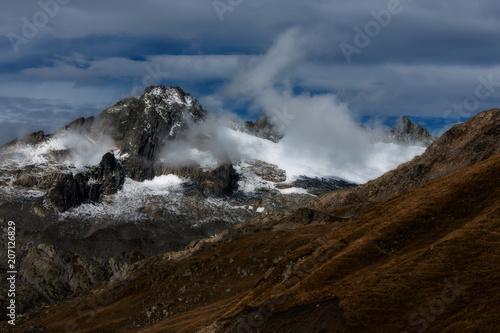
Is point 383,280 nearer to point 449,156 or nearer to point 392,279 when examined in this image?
point 392,279

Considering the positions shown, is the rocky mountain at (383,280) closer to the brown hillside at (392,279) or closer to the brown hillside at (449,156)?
the brown hillside at (392,279)

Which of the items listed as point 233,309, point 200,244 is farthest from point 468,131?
point 233,309

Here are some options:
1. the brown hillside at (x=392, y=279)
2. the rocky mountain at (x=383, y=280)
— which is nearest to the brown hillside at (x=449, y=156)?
the rocky mountain at (x=383, y=280)

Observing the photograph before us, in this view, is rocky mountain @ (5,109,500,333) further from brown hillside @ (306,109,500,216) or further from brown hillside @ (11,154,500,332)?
brown hillside @ (306,109,500,216)

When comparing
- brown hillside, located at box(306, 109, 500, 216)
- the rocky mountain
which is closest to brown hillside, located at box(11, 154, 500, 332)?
the rocky mountain

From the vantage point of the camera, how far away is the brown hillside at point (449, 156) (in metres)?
144

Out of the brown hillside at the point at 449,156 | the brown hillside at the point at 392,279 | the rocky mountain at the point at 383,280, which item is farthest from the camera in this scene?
the brown hillside at the point at 449,156

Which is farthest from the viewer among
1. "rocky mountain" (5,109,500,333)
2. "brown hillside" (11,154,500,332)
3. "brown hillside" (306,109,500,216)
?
"brown hillside" (306,109,500,216)

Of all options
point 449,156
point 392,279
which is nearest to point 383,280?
point 392,279

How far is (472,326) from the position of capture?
44.5 meters

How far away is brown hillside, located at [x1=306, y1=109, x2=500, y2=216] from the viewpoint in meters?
144

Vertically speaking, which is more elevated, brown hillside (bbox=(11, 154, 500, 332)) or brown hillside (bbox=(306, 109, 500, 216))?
brown hillside (bbox=(306, 109, 500, 216))

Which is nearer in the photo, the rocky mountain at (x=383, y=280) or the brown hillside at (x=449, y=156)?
the rocky mountain at (x=383, y=280)

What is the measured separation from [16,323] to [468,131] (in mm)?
185050
